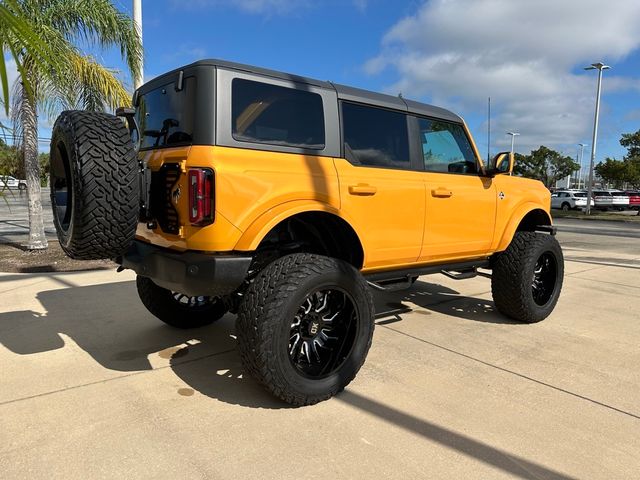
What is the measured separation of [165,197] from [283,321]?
105 centimetres

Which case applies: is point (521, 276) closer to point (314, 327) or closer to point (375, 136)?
point (375, 136)

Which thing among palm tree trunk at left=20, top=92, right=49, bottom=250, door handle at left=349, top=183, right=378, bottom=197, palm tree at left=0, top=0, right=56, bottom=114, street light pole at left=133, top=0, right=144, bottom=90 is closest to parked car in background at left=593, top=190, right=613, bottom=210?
street light pole at left=133, top=0, right=144, bottom=90

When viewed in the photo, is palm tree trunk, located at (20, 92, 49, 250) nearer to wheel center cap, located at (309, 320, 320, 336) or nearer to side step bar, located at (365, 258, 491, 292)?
side step bar, located at (365, 258, 491, 292)

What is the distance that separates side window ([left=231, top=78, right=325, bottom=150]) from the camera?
2871mm

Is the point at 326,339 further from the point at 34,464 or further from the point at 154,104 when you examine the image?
the point at 154,104

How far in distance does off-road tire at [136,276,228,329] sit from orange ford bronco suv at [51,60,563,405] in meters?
0.03

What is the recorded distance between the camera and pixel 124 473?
89.7 inches

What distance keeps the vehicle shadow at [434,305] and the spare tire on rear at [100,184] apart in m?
2.78

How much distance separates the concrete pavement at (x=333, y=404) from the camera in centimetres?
240

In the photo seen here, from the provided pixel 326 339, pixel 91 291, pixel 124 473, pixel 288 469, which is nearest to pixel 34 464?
pixel 124 473

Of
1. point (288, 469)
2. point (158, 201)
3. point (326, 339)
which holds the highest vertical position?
point (158, 201)

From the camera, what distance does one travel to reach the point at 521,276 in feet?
15.0

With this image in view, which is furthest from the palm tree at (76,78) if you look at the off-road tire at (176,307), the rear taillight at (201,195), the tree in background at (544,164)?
the tree in background at (544,164)

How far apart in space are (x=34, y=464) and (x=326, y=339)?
1.76 metres
